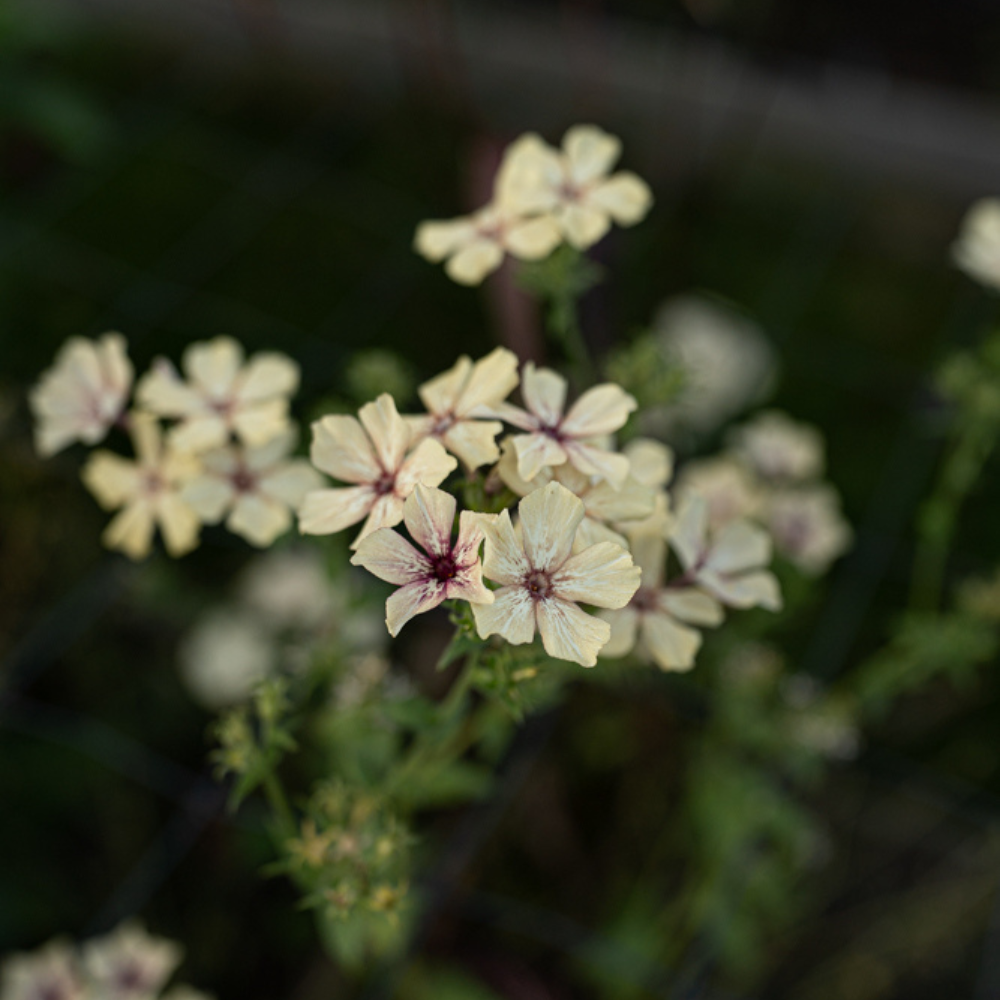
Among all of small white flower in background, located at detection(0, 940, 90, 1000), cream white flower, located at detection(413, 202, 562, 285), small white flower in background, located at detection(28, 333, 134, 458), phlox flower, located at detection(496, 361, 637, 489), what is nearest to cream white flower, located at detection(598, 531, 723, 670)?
phlox flower, located at detection(496, 361, 637, 489)

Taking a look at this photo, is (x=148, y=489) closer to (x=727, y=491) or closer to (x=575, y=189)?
(x=575, y=189)

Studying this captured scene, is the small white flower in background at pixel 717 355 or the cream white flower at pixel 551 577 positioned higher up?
the cream white flower at pixel 551 577

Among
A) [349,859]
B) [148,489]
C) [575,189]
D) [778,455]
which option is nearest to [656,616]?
[349,859]

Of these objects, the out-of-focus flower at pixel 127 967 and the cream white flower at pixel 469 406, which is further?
the out-of-focus flower at pixel 127 967

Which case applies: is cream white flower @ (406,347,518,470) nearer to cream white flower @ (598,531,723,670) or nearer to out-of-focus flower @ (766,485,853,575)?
cream white flower @ (598,531,723,670)

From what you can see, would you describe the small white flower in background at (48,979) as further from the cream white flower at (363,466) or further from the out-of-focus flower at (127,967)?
the cream white flower at (363,466)

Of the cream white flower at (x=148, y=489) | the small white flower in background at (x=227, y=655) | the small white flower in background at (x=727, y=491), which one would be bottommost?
the small white flower in background at (x=227, y=655)

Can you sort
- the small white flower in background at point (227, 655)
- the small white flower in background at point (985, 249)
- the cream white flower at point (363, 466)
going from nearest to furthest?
the cream white flower at point (363, 466)
the small white flower in background at point (985, 249)
the small white flower in background at point (227, 655)

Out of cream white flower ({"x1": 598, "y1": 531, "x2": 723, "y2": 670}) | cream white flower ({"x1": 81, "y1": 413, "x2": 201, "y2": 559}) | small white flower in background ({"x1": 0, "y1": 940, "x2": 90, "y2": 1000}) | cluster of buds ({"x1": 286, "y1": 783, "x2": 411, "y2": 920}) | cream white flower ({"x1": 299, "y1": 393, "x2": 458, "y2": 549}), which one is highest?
cream white flower ({"x1": 299, "y1": 393, "x2": 458, "y2": 549})

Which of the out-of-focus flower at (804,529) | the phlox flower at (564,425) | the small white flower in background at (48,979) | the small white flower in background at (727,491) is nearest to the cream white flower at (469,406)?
the phlox flower at (564,425)
